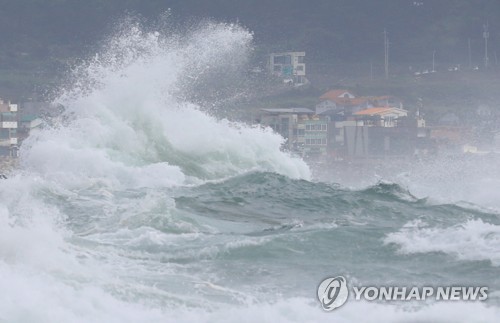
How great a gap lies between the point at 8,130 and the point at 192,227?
29587 millimetres

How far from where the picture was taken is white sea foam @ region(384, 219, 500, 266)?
52.3 ft

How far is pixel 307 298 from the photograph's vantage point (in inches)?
528

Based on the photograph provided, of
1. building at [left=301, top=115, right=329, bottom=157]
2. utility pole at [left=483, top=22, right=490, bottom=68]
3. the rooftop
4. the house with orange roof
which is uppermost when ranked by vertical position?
utility pole at [left=483, top=22, right=490, bottom=68]

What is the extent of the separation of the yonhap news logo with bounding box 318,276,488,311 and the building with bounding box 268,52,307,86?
5074cm

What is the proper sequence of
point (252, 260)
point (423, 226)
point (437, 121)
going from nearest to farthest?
point (252, 260)
point (423, 226)
point (437, 121)

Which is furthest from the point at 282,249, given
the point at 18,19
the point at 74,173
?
the point at 18,19

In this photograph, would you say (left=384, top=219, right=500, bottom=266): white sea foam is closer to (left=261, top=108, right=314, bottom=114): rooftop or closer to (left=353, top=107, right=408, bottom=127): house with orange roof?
(left=261, top=108, right=314, bottom=114): rooftop

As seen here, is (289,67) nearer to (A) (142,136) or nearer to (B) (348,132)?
(B) (348,132)

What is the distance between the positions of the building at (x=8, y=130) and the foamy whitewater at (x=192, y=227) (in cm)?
1297

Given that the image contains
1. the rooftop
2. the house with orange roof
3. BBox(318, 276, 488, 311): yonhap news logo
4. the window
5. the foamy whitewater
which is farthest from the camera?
the window

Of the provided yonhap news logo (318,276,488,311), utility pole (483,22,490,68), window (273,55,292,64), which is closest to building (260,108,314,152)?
window (273,55,292,64)

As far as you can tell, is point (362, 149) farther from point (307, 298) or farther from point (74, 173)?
point (307, 298)

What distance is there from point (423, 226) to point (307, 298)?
19.3 ft

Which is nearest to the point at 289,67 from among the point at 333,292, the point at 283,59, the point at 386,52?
the point at 283,59
